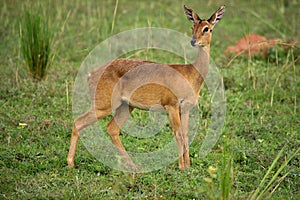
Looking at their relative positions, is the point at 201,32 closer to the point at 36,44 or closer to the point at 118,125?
the point at 118,125

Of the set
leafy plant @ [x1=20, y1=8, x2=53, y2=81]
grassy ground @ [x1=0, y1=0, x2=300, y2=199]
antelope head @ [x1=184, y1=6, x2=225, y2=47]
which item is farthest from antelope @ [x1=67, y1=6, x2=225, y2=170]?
leafy plant @ [x1=20, y1=8, x2=53, y2=81]

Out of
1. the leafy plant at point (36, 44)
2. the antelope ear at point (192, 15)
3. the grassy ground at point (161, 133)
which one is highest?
the antelope ear at point (192, 15)

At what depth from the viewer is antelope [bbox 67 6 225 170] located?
19.4 feet

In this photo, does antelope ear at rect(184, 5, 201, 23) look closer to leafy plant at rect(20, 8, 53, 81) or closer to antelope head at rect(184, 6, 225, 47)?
antelope head at rect(184, 6, 225, 47)

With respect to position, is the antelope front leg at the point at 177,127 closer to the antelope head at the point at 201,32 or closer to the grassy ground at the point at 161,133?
the grassy ground at the point at 161,133

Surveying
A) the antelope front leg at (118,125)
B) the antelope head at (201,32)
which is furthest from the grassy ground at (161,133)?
the antelope head at (201,32)

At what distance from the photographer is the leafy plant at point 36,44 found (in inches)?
297

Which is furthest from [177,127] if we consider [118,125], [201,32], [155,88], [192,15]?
[192,15]

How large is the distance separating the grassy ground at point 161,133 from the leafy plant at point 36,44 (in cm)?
20

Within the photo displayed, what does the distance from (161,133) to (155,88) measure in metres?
1.01

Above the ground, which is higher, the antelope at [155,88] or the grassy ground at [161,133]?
the antelope at [155,88]

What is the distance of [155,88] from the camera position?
19.8ft

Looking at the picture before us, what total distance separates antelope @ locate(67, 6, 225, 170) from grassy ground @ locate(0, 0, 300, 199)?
369mm

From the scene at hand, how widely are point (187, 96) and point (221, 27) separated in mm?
5021
